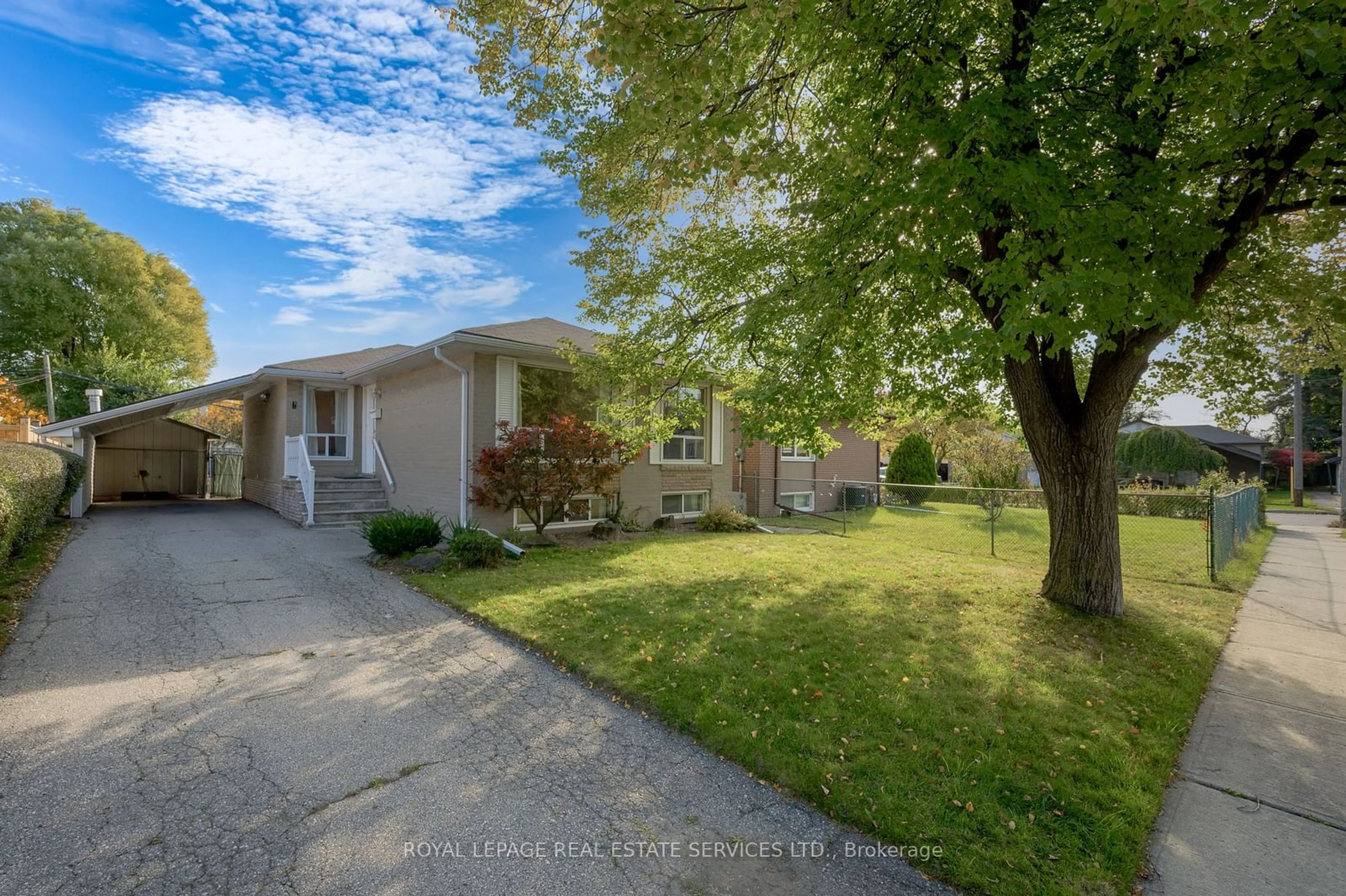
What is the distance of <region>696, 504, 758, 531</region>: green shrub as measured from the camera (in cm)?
1276

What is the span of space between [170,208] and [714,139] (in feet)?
52.2

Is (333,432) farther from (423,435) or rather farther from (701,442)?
(701,442)

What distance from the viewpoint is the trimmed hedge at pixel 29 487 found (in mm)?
5359

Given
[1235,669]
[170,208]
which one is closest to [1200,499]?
[1235,669]

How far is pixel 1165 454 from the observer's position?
28.2 metres

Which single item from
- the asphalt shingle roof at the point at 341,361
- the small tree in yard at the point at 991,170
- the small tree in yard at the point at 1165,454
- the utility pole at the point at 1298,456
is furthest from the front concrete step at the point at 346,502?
the utility pole at the point at 1298,456

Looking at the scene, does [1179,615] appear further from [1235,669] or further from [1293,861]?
[1293,861]

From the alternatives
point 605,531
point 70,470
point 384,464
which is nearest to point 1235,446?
point 605,531

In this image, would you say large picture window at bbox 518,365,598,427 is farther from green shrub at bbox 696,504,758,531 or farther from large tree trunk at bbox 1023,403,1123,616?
large tree trunk at bbox 1023,403,1123,616

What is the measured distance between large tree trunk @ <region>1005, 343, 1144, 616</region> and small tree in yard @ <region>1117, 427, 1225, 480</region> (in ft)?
89.3

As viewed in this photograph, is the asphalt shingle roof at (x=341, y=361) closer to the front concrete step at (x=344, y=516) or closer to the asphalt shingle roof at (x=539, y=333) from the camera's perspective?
the asphalt shingle roof at (x=539, y=333)

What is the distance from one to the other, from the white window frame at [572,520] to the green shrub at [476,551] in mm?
1482

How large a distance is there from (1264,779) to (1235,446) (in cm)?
5123

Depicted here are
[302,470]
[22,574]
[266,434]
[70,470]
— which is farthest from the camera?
[266,434]
